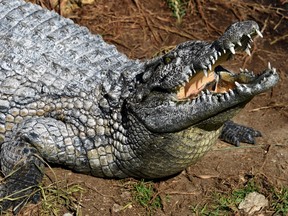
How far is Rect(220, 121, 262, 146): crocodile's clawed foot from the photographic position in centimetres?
474

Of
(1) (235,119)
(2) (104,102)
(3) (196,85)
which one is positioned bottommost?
(1) (235,119)

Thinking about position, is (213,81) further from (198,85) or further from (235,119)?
(235,119)

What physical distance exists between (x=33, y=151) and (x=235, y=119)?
168 centimetres

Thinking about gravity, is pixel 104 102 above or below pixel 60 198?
above

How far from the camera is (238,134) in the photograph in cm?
478

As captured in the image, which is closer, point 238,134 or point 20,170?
point 20,170

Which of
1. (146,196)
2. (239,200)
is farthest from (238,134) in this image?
(146,196)

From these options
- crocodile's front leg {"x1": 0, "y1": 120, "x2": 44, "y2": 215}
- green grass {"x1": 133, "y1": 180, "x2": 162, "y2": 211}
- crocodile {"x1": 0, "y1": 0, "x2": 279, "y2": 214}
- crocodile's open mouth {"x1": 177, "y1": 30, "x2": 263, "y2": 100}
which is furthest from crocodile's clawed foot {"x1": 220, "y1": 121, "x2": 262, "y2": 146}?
crocodile's front leg {"x1": 0, "y1": 120, "x2": 44, "y2": 215}

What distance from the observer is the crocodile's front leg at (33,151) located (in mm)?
4152

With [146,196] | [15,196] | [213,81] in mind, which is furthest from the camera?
[146,196]

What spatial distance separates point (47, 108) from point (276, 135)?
172cm

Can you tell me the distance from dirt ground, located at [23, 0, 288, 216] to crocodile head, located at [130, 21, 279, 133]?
0.63 meters

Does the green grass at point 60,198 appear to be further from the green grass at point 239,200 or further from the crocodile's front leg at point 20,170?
the green grass at point 239,200

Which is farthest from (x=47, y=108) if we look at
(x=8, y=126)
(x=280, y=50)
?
(x=280, y=50)
